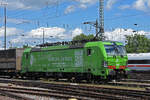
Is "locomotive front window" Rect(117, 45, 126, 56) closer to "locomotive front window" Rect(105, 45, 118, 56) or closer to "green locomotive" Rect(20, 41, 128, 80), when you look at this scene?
"green locomotive" Rect(20, 41, 128, 80)

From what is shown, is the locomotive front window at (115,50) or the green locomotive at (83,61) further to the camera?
the locomotive front window at (115,50)

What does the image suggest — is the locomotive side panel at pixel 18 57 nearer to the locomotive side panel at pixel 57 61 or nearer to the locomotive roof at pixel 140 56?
the locomotive side panel at pixel 57 61

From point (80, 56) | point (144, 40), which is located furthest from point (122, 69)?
point (144, 40)

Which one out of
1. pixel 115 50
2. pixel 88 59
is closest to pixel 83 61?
pixel 88 59

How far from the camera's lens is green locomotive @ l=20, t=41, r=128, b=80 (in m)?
17.9

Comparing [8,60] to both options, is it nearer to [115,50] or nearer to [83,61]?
[83,61]

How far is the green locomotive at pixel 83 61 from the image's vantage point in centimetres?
1786

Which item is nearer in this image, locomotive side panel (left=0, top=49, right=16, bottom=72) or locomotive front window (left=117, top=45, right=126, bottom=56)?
locomotive front window (left=117, top=45, right=126, bottom=56)

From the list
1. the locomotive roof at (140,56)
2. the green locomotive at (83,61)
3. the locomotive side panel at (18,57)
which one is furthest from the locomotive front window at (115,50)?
the locomotive roof at (140,56)

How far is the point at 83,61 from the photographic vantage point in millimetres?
19062

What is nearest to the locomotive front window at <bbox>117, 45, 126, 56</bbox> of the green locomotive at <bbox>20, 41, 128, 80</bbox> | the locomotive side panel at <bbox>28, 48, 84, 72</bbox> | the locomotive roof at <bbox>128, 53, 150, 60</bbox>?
the green locomotive at <bbox>20, 41, 128, 80</bbox>

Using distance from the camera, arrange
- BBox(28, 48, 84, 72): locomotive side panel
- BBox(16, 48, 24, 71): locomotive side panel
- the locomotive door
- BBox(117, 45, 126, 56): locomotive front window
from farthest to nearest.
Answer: BBox(16, 48, 24, 71): locomotive side panel
BBox(28, 48, 84, 72): locomotive side panel
BBox(117, 45, 126, 56): locomotive front window
the locomotive door

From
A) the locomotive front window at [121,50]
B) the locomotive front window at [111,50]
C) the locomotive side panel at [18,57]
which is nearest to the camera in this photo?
the locomotive front window at [111,50]

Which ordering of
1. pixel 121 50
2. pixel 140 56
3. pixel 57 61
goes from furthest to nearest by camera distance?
pixel 140 56 < pixel 57 61 < pixel 121 50
